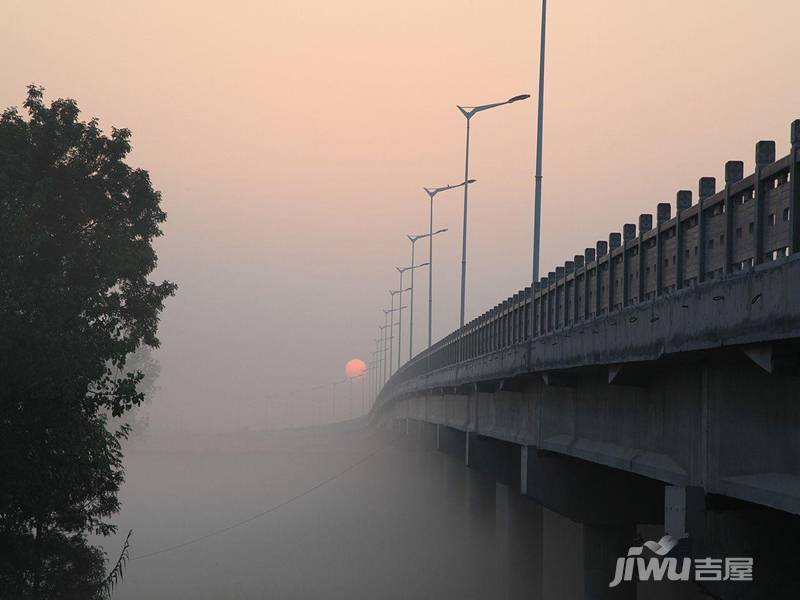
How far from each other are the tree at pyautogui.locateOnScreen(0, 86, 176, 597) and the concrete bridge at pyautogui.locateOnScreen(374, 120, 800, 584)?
9561 mm

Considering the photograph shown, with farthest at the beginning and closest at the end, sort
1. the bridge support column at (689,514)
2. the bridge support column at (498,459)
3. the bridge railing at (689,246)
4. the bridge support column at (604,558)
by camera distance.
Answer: the bridge support column at (498,459), the bridge support column at (604,558), the bridge support column at (689,514), the bridge railing at (689,246)

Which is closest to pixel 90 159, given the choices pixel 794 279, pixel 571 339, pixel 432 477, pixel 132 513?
pixel 571 339

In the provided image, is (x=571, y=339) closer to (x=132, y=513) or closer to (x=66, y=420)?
(x=66, y=420)

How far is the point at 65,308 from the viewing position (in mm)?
31656

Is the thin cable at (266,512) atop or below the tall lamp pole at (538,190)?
below

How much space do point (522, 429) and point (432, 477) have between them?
193 ft

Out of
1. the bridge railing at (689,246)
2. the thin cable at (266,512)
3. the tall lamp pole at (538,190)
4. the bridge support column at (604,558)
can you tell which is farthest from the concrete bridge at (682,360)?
the thin cable at (266,512)

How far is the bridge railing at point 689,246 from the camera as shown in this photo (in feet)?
49.4

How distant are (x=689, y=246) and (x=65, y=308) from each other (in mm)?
17660

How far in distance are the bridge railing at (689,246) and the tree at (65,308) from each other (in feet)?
31.9

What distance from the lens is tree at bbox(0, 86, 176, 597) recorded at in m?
27.9

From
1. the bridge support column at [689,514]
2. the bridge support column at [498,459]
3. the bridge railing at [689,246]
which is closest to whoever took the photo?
the bridge railing at [689,246]

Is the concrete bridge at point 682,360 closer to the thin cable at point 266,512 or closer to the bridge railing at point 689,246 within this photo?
the bridge railing at point 689,246

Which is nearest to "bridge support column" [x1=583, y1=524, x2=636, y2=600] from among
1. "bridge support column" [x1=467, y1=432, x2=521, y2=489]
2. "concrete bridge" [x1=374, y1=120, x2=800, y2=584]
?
"concrete bridge" [x1=374, y1=120, x2=800, y2=584]
